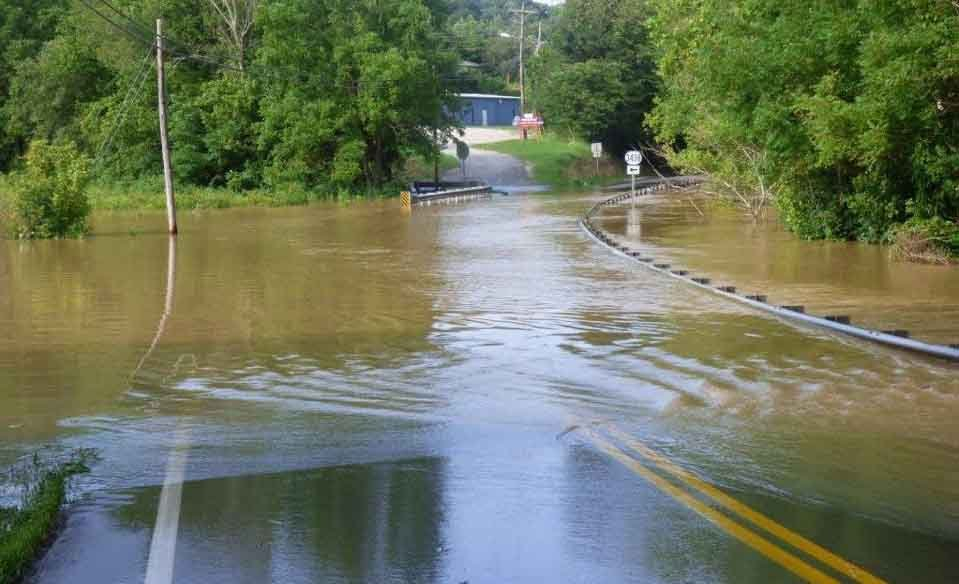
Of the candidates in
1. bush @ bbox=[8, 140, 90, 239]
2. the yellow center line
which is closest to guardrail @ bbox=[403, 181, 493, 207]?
bush @ bbox=[8, 140, 90, 239]

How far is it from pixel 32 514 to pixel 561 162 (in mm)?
79589

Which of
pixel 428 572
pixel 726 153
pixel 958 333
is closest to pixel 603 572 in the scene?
pixel 428 572

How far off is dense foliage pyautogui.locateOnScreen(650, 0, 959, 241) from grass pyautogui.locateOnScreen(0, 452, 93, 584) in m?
16.6

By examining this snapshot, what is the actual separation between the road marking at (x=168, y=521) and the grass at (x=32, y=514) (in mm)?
590

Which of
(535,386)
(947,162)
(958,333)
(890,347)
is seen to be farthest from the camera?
(947,162)

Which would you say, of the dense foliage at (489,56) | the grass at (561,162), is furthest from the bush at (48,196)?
the dense foliage at (489,56)

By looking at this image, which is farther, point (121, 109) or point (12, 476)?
point (121, 109)

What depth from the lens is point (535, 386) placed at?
1123cm

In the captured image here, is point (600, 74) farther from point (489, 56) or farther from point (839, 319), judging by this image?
point (839, 319)

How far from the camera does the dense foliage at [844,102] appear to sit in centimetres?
2061

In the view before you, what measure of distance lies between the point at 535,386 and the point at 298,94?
166ft

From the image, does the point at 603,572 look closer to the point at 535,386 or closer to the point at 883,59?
the point at 535,386

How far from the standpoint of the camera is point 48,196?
111 ft

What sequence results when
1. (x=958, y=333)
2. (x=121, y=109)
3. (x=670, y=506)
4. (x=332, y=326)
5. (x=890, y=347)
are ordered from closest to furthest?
(x=670, y=506) → (x=890, y=347) → (x=958, y=333) → (x=332, y=326) → (x=121, y=109)
